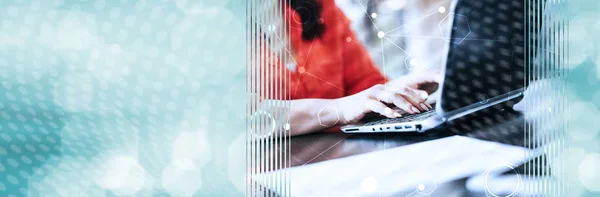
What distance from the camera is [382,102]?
1.89 metres

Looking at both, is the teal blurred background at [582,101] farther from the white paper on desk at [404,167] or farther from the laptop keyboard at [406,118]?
the laptop keyboard at [406,118]

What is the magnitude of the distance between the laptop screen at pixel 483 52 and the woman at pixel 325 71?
0.28 metres

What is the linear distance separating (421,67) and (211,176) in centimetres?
100

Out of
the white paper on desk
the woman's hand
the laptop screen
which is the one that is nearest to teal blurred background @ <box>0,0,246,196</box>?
the white paper on desk

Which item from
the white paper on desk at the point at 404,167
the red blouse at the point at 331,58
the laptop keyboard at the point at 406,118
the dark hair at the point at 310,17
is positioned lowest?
the white paper on desk at the point at 404,167

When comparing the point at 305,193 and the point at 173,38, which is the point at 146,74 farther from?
the point at 305,193

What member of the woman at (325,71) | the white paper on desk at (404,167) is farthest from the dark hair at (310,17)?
the white paper on desk at (404,167)

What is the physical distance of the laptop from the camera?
1880 millimetres

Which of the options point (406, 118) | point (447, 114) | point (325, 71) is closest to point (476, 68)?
point (447, 114)

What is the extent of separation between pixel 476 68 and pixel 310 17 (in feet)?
2.39

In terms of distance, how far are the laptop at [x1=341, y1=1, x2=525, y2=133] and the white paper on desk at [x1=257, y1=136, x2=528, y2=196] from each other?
0.10m

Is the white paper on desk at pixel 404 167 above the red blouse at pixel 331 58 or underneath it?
underneath

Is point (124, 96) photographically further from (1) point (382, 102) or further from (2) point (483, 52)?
(2) point (483, 52)

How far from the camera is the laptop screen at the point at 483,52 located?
74.0 inches
